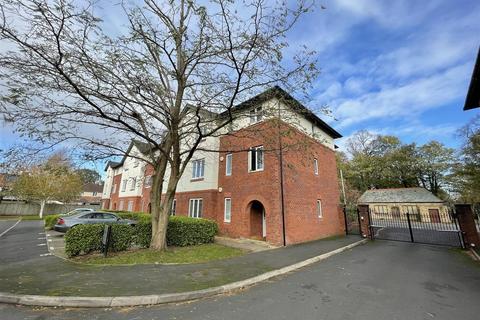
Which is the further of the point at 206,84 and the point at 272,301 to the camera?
the point at 206,84

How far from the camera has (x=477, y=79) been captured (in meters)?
9.37

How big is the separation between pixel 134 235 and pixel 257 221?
24.3 ft

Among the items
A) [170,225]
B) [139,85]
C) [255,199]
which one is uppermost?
[139,85]

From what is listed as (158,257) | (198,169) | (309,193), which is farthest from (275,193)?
(198,169)

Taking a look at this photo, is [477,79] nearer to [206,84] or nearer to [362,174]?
[206,84]

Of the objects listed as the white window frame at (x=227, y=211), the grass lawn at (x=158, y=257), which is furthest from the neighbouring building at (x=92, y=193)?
the grass lawn at (x=158, y=257)

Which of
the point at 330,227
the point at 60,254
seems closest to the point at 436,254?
the point at 330,227

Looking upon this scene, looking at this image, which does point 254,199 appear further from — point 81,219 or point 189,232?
point 81,219

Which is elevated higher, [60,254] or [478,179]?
[478,179]

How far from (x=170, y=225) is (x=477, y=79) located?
15088 mm

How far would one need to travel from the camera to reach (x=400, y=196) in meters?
38.2

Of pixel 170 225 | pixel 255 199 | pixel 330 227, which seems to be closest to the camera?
pixel 170 225

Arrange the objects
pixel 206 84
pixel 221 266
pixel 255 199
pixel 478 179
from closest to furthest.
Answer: pixel 221 266, pixel 206 84, pixel 255 199, pixel 478 179

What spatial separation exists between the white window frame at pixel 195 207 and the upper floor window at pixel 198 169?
1863mm
